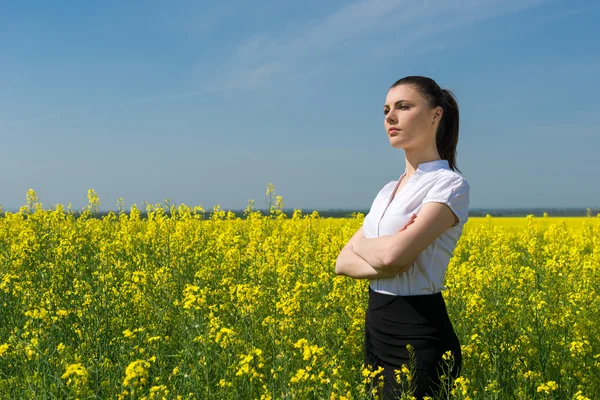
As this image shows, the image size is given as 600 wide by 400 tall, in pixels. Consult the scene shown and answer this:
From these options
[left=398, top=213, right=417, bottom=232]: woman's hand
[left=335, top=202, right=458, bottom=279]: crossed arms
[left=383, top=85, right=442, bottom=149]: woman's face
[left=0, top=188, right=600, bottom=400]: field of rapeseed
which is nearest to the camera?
[left=335, top=202, right=458, bottom=279]: crossed arms

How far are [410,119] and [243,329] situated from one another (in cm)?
205

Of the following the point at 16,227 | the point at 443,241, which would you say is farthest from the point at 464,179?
the point at 16,227

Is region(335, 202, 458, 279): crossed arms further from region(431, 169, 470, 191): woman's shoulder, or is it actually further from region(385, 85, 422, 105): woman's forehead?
region(385, 85, 422, 105): woman's forehead

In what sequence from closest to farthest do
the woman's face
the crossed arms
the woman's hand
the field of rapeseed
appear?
the crossed arms, the woman's hand, the woman's face, the field of rapeseed

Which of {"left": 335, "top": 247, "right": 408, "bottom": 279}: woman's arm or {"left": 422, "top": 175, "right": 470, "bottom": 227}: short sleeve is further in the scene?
{"left": 335, "top": 247, "right": 408, "bottom": 279}: woman's arm

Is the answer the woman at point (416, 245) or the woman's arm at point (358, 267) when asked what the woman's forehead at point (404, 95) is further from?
the woman's arm at point (358, 267)

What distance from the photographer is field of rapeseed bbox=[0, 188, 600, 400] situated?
9.07 ft

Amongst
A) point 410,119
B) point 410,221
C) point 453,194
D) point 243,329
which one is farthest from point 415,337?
point 243,329

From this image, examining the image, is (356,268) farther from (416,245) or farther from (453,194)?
(453,194)

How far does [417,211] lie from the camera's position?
235cm

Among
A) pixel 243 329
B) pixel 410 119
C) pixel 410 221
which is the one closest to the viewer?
pixel 410 221

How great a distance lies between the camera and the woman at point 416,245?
2213mm

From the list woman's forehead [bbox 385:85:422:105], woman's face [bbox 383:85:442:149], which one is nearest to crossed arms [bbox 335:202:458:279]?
woman's face [bbox 383:85:442:149]

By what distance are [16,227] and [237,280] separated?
5663 mm
